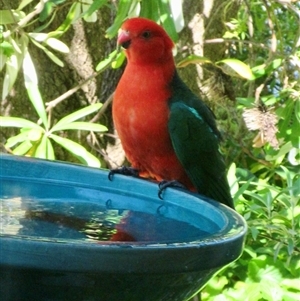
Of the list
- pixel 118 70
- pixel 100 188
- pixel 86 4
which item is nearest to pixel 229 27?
pixel 118 70

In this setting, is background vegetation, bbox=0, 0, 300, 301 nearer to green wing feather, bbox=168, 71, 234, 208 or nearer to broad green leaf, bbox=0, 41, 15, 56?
broad green leaf, bbox=0, 41, 15, 56

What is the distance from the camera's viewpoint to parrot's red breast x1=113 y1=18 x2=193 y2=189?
2.46 meters

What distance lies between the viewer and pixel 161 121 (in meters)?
2.47

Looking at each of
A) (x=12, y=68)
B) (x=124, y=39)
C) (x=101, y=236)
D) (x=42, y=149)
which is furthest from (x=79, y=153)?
(x=101, y=236)

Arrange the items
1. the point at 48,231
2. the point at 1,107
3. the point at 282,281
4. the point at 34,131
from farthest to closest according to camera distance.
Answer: the point at 1,107
the point at 282,281
the point at 34,131
the point at 48,231

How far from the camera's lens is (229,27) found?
4.14 m

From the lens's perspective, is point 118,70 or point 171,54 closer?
point 171,54

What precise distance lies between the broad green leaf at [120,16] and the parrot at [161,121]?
0.05 metres

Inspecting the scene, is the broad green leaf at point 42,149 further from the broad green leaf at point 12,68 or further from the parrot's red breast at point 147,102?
the parrot's red breast at point 147,102

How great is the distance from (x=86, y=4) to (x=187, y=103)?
86 cm

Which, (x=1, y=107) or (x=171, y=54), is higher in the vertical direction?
(x=171, y=54)

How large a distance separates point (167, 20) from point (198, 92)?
138 cm

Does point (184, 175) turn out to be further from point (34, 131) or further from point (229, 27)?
point (229, 27)

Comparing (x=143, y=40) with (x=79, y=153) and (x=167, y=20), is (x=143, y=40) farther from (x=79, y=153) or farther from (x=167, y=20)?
(x=79, y=153)
